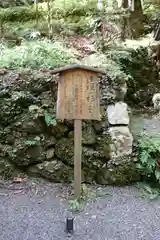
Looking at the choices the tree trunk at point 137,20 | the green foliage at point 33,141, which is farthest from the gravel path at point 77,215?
the tree trunk at point 137,20

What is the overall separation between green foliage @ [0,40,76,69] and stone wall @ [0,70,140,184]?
394mm

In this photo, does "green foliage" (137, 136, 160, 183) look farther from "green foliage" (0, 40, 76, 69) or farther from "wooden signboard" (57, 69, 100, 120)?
"green foliage" (0, 40, 76, 69)

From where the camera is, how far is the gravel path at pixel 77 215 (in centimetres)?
330

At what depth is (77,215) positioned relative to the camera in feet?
11.9

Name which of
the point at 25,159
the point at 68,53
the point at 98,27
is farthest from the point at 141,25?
the point at 25,159

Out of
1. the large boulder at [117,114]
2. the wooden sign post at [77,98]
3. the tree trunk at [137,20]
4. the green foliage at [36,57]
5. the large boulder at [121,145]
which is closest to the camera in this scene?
the wooden sign post at [77,98]

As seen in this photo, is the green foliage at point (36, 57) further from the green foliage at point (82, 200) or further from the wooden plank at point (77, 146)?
the green foliage at point (82, 200)

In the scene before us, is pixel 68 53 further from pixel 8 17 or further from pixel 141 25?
pixel 8 17

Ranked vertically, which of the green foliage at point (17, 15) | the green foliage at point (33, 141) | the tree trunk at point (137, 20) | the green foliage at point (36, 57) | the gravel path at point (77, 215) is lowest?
the gravel path at point (77, 215)

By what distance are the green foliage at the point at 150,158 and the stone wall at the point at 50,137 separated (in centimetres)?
15

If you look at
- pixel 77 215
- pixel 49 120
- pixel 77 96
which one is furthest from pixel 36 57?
pixel 77 215

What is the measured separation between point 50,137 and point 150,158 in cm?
144

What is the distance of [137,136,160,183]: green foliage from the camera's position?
4.16m

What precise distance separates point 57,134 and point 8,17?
453 centimetres
